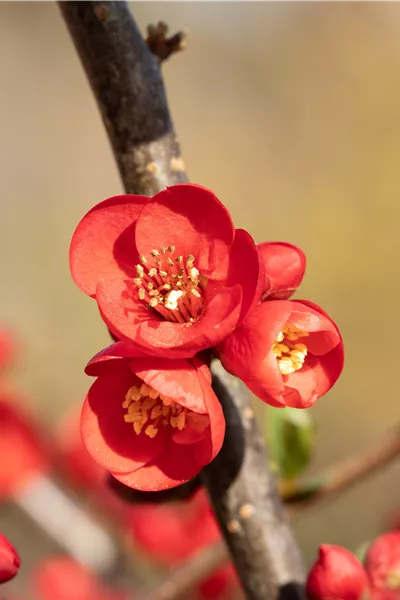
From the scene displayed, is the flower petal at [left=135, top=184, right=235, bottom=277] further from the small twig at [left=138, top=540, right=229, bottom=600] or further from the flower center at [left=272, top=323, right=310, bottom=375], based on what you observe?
the small twig at [left=138, top=540, right=229, bottom=600]

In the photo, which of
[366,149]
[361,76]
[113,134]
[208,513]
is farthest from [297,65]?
[113,134]

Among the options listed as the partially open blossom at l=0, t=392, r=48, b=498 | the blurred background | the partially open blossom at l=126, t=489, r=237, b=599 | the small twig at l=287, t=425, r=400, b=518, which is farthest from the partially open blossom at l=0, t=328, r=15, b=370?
the blurred background

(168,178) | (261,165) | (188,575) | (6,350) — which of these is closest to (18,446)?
(6,350)

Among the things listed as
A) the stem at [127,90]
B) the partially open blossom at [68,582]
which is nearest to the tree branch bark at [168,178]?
the stem at [127,90]

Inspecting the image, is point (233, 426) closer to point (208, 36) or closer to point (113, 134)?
point (113, 134)

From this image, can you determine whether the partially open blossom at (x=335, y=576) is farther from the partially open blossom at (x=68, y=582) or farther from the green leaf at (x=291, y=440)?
the partially open blossom at (x=68, y=582)

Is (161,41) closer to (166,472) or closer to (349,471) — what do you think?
(166,472)
